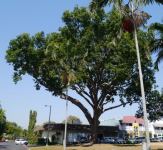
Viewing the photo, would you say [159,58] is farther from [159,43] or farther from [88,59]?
[88,59]

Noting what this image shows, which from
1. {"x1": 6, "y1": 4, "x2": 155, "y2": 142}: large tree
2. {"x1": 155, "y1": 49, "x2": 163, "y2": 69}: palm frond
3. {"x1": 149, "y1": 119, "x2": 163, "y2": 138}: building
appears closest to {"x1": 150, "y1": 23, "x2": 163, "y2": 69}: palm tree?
{"x1": 155, "y1": 49, "x2": 163, "y2": 69}: palm frond

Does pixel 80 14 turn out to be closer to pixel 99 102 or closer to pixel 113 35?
pixel 113 35

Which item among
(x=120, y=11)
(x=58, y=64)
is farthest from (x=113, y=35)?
(x=120, y=11)

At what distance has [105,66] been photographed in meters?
56.4

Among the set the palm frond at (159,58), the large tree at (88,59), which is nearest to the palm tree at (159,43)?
the palm frond at (159,58)

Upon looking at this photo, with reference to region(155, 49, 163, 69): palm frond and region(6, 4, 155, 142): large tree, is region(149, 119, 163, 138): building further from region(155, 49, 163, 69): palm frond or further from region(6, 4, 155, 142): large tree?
region(155, 49, 163, 69): palm frond

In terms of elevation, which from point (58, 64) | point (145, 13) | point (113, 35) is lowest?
point (145, 13)

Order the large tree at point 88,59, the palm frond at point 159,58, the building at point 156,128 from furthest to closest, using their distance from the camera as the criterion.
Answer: the building at point 156,128, the large tree at point 88,59, the palm frond at point 159,58

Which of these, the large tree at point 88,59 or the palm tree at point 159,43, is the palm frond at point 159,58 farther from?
the large tree at point 88,59

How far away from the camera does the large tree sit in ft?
185

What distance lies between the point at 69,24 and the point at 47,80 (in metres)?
9.34

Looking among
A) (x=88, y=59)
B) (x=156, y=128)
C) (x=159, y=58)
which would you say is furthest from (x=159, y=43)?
(x=156, y=128)

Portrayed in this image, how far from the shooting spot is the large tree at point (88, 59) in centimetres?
5631

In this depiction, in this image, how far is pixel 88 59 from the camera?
56.5 m
